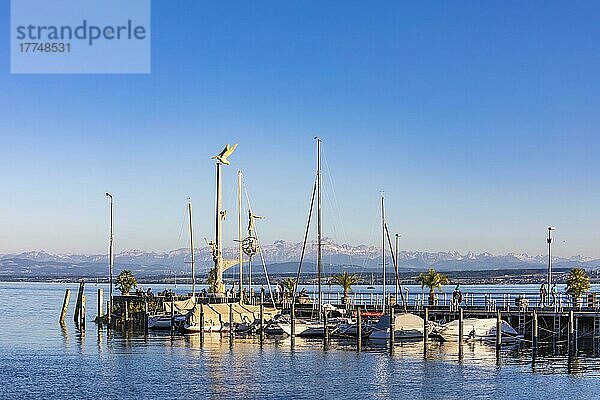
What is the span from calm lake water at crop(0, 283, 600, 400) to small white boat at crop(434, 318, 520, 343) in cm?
130

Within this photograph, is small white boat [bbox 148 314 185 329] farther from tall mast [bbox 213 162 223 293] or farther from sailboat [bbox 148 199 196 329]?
tall mast [bbox 213 162 223 293]

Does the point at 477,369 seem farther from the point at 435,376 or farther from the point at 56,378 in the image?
the point at 56,378

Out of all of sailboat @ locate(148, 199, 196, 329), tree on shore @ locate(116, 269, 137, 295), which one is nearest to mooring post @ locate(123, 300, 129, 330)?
sailboat @ locate(148, 199, 196, 329)

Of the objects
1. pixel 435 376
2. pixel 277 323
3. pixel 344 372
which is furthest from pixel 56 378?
pixel 277 323

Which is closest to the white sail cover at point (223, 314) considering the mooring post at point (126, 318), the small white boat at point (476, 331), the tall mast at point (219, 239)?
the tall mast at point (219, 239)

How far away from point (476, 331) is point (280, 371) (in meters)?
21.4

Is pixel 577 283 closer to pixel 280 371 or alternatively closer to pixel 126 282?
pixel 280 371

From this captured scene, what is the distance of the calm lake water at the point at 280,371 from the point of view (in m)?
53.1

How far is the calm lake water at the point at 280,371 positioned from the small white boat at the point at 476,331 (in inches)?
51.0

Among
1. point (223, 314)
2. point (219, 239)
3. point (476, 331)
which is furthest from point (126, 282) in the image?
point (476, 331)

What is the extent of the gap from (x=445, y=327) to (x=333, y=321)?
9806 mm

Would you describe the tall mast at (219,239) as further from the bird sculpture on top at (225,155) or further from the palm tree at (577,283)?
the palm tree at (577,283)

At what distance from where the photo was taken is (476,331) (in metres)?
76.4

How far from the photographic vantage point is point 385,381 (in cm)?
5675
